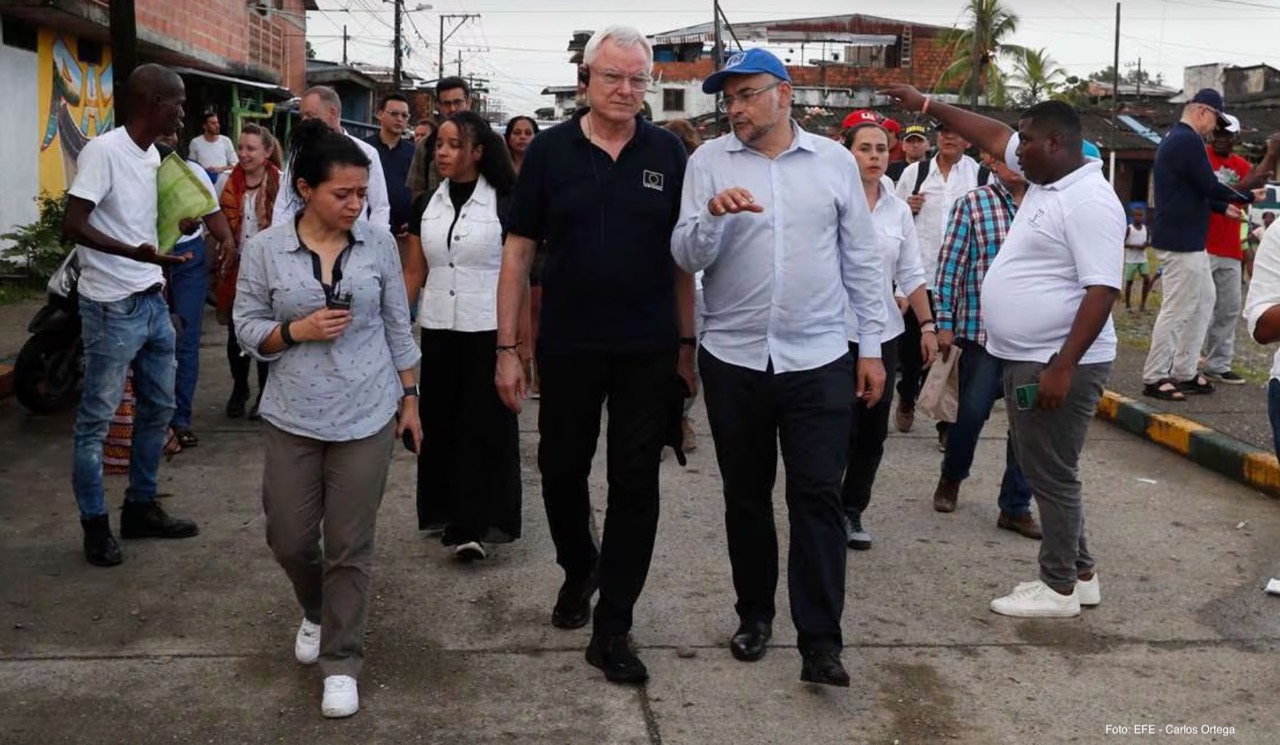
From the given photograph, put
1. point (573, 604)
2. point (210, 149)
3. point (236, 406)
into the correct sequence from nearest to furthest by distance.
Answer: point (573, 604) < point (236, 406) < point (210, 149)

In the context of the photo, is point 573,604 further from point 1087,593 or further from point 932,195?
point 932,195

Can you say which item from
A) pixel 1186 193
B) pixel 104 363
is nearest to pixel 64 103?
pixel 104 363

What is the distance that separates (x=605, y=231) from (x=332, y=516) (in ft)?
4.08

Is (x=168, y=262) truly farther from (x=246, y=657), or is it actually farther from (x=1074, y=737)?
(x=1074, y=737)

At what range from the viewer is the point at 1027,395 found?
17.0ft

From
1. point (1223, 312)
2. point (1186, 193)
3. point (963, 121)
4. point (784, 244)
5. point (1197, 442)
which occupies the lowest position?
point (1197, 442)

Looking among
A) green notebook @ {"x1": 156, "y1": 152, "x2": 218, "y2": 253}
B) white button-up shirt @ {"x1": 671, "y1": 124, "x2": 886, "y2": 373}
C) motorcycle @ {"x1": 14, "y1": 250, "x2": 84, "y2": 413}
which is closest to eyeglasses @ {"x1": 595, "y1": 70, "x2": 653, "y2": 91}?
white button-up shirt @ {"x1": 671, "y1": 124, "x2": 886, "y2": 373}

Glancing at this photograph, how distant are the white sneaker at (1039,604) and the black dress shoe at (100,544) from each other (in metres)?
3.58

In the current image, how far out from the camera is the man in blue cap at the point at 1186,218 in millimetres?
9273

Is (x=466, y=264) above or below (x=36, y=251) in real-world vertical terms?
above

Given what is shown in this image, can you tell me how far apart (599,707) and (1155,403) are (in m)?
6.18

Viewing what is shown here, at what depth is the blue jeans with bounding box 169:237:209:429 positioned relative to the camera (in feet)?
25.8

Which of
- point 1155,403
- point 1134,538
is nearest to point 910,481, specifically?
point 1134,538

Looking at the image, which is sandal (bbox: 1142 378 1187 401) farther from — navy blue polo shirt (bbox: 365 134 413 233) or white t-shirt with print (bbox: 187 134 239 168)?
white t-shirt with print (bbox: 187 134 239 168)
